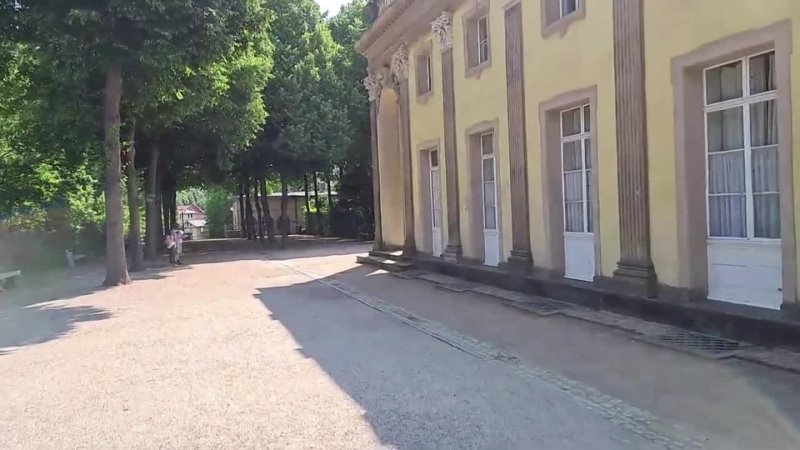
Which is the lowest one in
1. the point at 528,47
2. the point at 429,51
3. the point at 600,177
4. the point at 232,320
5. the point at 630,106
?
the point at 232,320

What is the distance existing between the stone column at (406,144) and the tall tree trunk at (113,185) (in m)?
6.87

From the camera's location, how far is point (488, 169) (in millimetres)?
14172

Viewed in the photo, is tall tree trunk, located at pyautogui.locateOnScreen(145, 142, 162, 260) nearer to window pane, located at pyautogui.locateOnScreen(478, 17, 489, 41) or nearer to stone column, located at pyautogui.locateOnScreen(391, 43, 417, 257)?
stone column, located at pyautogui.locateOnScreen(391, 43, 417, 257)

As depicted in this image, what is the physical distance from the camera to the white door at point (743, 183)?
24.6ft

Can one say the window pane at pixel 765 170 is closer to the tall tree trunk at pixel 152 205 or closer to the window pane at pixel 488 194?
the window pane at pixel 488 194

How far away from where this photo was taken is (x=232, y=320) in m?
11.2

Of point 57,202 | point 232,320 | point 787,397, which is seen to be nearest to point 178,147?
point 57,202

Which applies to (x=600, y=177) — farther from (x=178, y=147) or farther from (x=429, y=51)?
(x=178, y=147)

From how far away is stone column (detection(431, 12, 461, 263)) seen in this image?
49.1ft

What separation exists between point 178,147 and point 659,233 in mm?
20586

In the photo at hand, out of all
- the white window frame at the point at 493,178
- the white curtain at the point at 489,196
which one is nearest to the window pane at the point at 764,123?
the white window frame at the point at 493,178

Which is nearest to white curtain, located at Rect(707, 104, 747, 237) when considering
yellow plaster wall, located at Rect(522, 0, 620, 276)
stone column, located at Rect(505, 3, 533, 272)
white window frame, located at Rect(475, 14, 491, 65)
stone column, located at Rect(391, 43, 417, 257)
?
yellow plaster wall, located at Rect(522, 0, 620, 276)

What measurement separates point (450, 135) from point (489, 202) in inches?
77.4

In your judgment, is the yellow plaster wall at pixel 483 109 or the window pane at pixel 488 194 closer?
the yellow plaster wall at pixel 483 109
